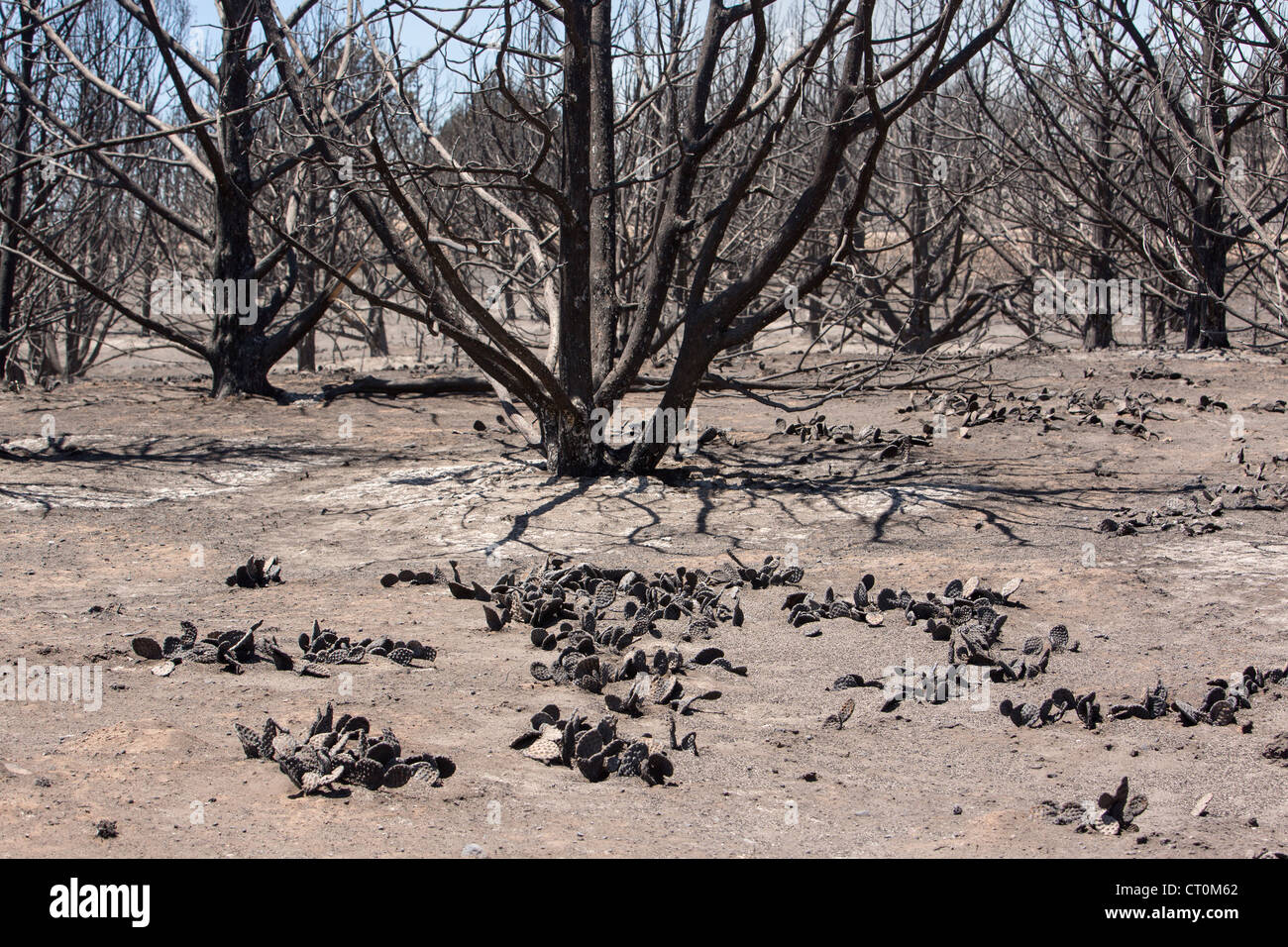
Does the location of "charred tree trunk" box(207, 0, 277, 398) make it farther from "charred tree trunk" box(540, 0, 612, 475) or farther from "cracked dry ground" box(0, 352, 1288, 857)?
"charred tree trunk" box(540, 0, 612, 475)

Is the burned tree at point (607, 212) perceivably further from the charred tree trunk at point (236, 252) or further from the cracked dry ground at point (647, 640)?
the charred tree trunk at point (236, 252)

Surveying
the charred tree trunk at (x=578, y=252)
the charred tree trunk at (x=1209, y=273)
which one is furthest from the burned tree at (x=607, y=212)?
the charred tree trunk at (x=1209, y=273)

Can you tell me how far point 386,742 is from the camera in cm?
344

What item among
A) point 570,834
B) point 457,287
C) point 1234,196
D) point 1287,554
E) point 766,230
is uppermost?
point 766,230

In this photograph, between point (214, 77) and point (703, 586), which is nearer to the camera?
point (703, 586)

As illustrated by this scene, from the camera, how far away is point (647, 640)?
4961 mm

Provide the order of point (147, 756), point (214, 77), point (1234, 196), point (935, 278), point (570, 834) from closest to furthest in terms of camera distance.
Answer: point (570, 834)
point (147, 756)
point (1234, 196)
point (214, 77)
point (935, 278)

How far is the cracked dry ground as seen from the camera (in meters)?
3.15

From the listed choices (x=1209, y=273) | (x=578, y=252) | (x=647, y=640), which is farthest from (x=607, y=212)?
(x=1209, y=273)

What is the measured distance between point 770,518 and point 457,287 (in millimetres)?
2335

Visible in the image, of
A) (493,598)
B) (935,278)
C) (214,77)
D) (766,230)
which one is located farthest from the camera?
(935,278)

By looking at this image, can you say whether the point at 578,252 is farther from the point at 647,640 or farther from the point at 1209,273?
the point at 1209,273

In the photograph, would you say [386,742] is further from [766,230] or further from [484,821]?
[766,230]

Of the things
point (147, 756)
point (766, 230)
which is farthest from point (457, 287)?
point (766, 230)
